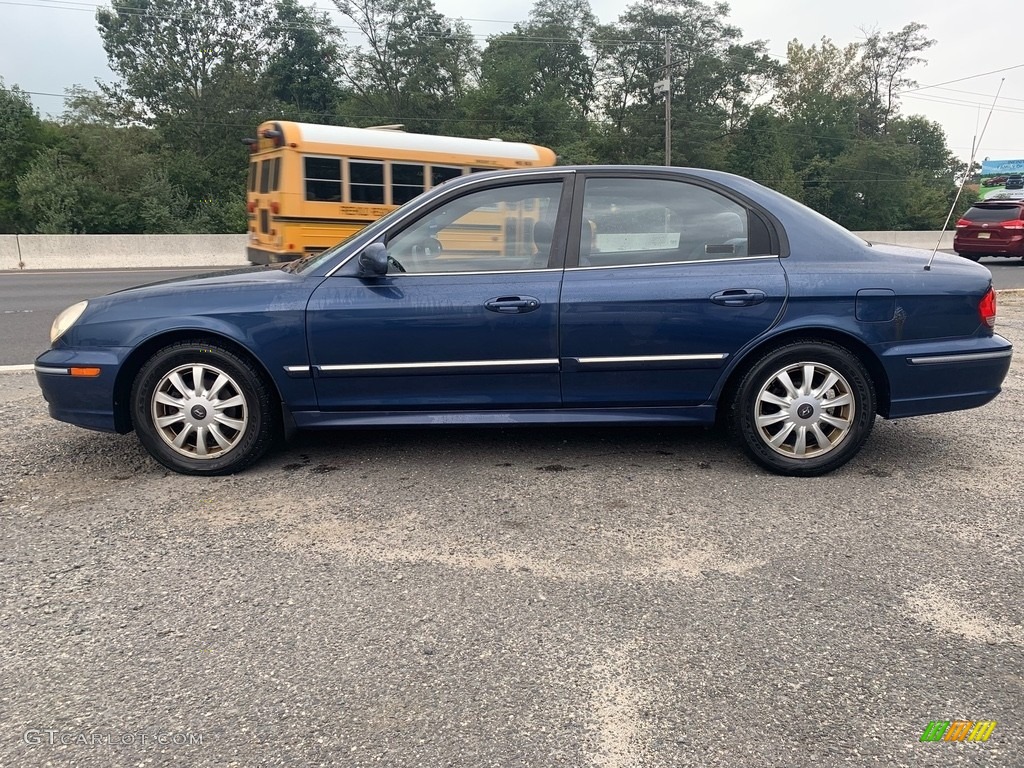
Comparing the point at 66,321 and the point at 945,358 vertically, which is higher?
the point at 66,321

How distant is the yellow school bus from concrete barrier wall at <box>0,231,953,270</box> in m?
9.53

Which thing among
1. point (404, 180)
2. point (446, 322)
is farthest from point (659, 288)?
point (404, 180)

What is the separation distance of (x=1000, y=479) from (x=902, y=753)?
99.0 inches

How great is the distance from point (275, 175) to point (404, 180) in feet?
7.14

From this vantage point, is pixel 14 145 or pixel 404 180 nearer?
pixel 404 180

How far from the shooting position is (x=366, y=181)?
43.9 feet

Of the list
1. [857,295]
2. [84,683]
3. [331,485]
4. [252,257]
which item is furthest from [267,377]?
[252,257]

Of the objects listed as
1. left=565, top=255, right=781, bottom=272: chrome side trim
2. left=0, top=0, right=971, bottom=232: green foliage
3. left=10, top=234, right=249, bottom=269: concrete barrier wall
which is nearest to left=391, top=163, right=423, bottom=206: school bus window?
left=10, top=234, right=249, bottom=269: concrete barrier wall

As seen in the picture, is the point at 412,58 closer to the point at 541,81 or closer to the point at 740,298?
the point at 541,81

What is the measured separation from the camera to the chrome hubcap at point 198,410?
13.0 feet

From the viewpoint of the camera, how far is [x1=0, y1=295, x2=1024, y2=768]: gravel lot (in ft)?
6.87

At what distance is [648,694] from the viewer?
7.41 ft

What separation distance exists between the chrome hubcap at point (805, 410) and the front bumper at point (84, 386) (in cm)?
327

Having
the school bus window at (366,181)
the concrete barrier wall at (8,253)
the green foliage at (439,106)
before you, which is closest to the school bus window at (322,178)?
the school bus window at (366,181)
